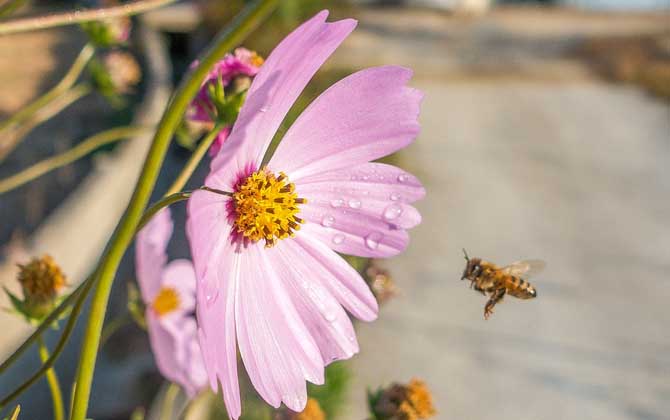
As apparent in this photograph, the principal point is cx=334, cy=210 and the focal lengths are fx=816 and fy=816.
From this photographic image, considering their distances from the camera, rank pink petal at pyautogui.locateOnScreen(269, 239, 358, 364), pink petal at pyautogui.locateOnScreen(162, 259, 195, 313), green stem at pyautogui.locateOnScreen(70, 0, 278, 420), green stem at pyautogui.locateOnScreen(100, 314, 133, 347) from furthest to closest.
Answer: pink petal at pyautogui.locateOnScreen(162, 259, 195, 313)
green stem at pyautogui.locateOnScreen(100, 314, 133, 347)
pink petal at pyautogui.locateOnScreen(269, 239, 358, 364)
green stem at pyautogui.locateOnScreen(70, 0, 278, 420)

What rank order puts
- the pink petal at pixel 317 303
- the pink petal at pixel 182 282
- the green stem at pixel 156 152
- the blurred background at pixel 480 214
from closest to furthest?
the green stem at pixel 156 152 → the pink petal at pixel 317 303 → the pink petal at pixel 182 282 → the blurred background at pixel 480 214

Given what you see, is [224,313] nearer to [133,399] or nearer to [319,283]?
[319,283]

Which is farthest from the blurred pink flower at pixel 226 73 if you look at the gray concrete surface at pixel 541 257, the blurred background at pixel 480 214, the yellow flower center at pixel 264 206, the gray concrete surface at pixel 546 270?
the gray concrete surface at pixel 546 270

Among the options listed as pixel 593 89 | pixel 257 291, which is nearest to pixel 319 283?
pixel 257 291

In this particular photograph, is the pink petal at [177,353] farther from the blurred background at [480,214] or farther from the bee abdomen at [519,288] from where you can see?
the blurred background at [480,214]

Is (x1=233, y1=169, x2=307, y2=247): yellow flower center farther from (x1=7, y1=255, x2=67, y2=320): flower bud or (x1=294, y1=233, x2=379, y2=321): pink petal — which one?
(x1=7, y1=255, x2=67, y2=320): flower bud

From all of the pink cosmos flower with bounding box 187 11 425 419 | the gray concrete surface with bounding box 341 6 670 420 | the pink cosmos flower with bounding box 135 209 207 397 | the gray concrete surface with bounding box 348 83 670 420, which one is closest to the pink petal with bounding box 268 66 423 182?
the pink cosmos flower with bounding box 187 11 425 419
